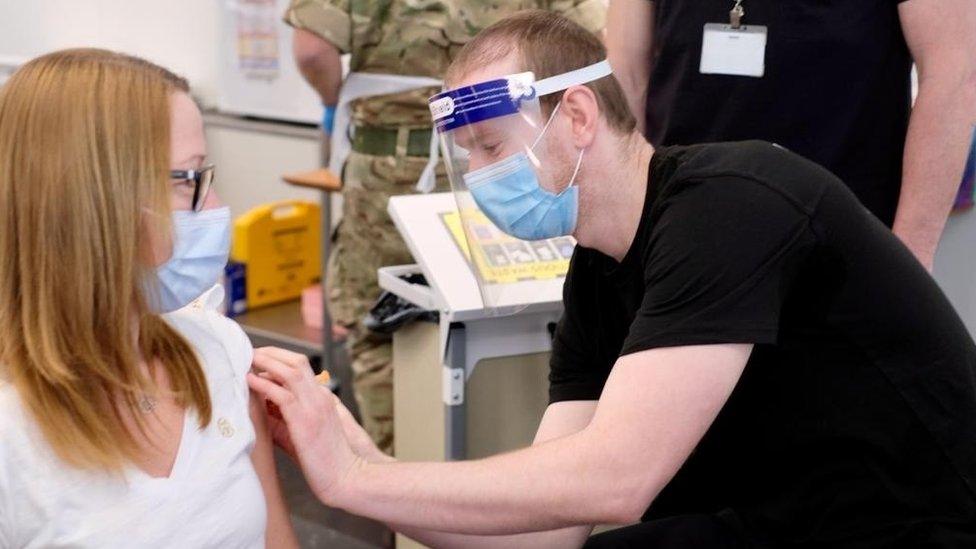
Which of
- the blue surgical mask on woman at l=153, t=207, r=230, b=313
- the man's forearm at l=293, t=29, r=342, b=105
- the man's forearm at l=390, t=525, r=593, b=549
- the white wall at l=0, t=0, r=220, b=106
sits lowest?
the white wall at l=0, t=0, r=220, b=106

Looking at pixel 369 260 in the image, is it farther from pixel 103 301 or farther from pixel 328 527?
pixel 103 301

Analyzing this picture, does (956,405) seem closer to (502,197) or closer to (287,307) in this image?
(502,197)

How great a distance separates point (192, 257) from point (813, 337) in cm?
74

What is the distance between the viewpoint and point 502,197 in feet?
4.96

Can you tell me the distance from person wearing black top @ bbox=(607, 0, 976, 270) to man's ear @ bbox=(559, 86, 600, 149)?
0.70 metres

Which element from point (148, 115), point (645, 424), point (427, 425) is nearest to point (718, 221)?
point (645, 424)

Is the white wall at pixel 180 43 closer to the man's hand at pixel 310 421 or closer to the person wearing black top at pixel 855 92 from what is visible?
the person wearing black top at pixel 855 92

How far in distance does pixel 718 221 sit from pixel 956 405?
38cm

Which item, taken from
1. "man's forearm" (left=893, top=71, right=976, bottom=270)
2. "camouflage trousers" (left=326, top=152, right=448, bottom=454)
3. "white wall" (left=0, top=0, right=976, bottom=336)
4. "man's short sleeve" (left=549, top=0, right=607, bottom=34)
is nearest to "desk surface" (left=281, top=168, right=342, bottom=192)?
"camouflage trousers" (left=326, top=152, right=448, bottom=454)

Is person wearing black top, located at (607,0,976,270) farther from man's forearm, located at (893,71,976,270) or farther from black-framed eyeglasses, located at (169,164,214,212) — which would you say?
black-framed eyeglasses, located at (169,164,214,212)

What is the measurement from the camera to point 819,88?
2.04m

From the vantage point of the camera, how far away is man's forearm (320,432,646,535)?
1.31 meters

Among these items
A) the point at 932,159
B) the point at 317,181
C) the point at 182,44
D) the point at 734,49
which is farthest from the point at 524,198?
the point at 182,44

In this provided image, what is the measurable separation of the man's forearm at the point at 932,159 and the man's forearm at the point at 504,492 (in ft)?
3.04
